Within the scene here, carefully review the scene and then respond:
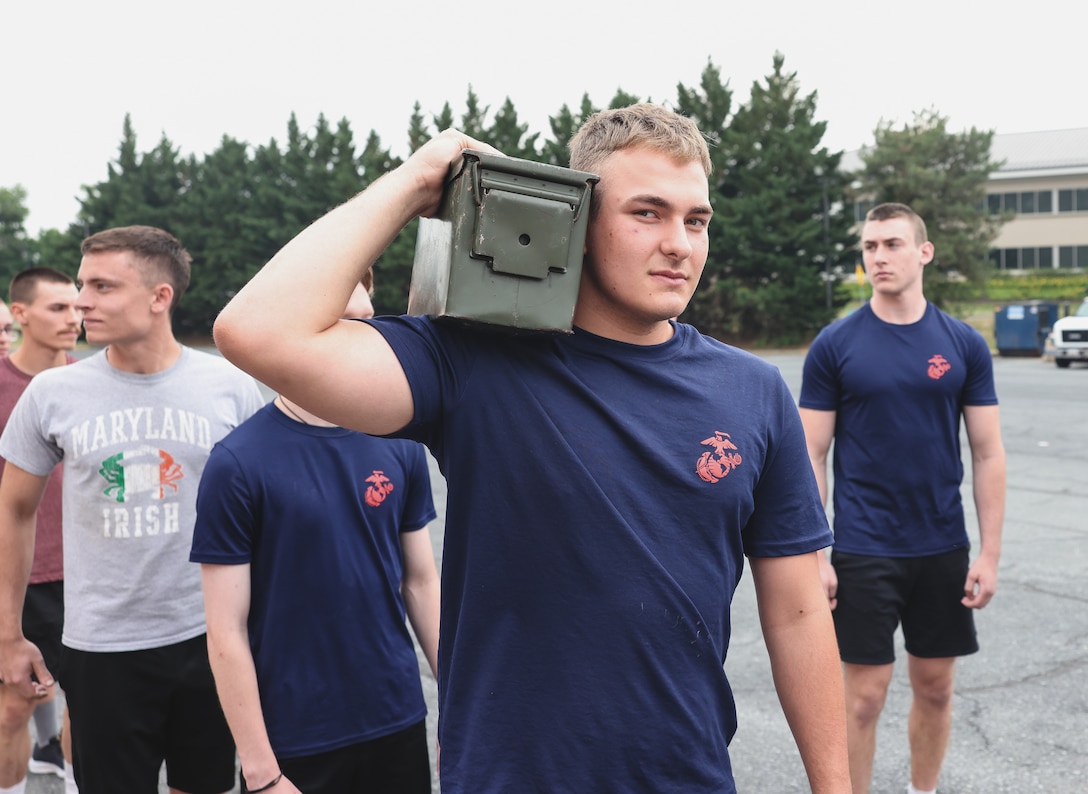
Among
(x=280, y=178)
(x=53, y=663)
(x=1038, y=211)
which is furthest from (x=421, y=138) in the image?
(x=53, y=663)

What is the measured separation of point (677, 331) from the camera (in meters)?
2.14

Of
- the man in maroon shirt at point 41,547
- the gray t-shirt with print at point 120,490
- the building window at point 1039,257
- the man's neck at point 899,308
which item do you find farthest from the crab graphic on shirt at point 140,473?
the building window at point 1039,257

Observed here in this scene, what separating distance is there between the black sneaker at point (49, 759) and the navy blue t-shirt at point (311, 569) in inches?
101

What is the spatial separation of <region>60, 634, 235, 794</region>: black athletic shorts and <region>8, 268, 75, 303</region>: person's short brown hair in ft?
8.15

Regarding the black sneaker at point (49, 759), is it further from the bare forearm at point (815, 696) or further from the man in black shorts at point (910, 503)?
the bare forearm at point (815, 696)

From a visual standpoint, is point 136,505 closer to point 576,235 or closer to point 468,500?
point 468,500

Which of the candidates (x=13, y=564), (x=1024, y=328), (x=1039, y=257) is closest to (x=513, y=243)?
(x=13, y=564)

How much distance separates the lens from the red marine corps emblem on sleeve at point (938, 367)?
425 centimetres

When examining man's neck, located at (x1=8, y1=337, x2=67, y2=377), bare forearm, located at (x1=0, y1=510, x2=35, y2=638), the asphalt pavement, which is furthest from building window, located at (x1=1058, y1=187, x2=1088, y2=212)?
bare forearm, located at (x1=0, y1=510, x2=35, y2=638)

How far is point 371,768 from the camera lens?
2830mm

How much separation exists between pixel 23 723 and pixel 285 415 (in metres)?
2.16

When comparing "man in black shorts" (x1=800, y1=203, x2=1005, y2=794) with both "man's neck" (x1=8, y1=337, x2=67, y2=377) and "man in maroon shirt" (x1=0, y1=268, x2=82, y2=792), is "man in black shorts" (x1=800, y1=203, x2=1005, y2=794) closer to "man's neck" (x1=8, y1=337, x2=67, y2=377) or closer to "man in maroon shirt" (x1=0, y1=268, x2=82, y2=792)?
"man in maroon shirt" (x1=0, y1=268, x2=82, y2=792)

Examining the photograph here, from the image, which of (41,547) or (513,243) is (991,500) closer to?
(513,243)

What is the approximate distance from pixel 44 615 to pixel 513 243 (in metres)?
3.73
